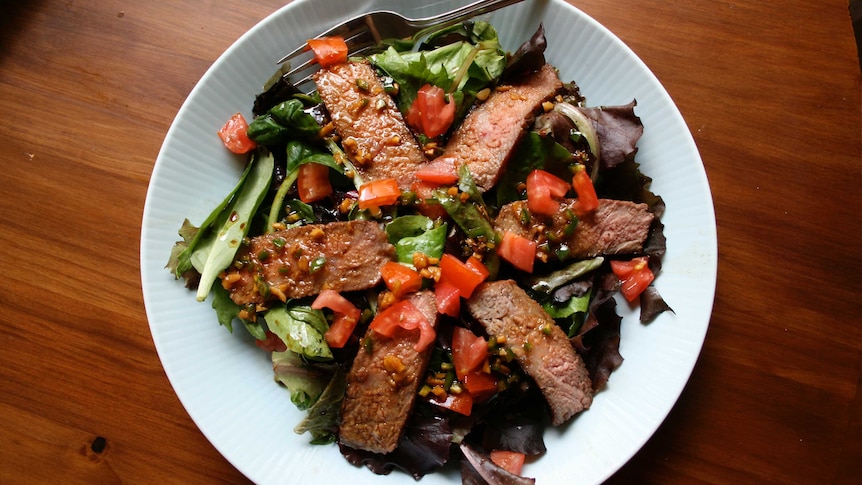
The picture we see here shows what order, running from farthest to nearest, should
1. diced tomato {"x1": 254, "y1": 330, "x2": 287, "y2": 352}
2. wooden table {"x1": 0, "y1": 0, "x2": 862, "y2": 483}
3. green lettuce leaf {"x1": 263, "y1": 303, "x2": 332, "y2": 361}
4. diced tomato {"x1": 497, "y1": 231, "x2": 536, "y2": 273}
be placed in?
1. wooden table {"x1": 0, "y1": 0, "x2": 862, "y2": 483}
2. diced tomato {"x1": 254, "y1": 330, "x2": 287, "y2": 352}
3. diced tomato {"x1": 497, "y1": 231, "x2": 536, "y2": 273}
4. green lettuce leaf {"x1": 263, "y1": 303, "x2": 332, "y2": 361}

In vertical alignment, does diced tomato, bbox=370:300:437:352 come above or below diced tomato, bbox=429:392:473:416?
above

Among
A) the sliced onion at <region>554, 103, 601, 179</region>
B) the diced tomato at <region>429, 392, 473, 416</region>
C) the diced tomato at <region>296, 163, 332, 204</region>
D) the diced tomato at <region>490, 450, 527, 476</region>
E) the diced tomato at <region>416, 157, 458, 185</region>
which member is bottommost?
the diced tomato at <region>490, 450, 527, 476</region>

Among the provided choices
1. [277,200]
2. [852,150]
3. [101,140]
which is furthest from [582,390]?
[101,140]

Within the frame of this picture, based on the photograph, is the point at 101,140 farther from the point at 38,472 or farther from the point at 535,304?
the point at 535,304

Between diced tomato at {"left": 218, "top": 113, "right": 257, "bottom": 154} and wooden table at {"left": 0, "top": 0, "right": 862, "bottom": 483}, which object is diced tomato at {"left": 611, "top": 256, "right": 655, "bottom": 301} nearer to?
wooden table at {"left": 0, "top": 0, "right": 862, "bottom": 483}

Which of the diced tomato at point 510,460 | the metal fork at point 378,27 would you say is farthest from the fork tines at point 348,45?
the diced tomato at point 510,460

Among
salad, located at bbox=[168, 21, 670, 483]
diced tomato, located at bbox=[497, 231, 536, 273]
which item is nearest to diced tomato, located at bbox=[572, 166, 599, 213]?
salad, located at bbox=[168, 21, 670, 483]
